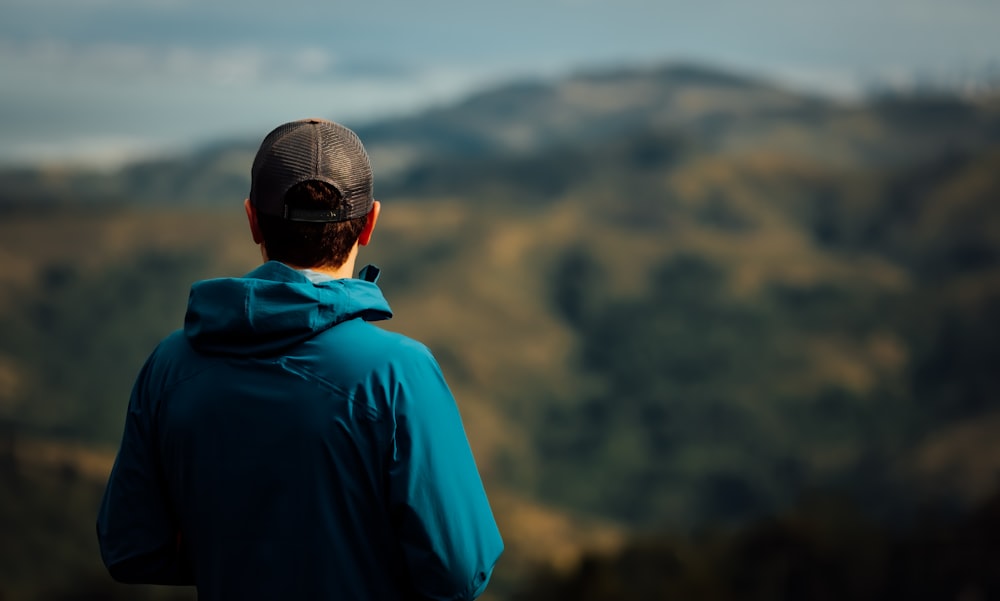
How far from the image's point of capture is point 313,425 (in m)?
2.63

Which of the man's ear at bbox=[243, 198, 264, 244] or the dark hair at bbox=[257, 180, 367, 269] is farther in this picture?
the man's ear at bbox=[243, 198, 264, 244]

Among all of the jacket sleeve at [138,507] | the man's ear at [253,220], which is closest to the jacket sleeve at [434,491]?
the man's ear at [253,220]

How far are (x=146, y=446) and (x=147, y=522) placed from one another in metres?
0.20

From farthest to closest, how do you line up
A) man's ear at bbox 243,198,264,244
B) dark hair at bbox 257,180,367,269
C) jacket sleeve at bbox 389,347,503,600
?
man's ear at bbox 243,198,264,244
dark hair at bbox 257,180,367,269
jacket sleeve at bbox 389,347,503,600

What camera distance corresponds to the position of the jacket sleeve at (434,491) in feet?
8.51

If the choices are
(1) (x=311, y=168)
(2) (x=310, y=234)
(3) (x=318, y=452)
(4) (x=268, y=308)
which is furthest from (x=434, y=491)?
(1) (x=311, y=168)

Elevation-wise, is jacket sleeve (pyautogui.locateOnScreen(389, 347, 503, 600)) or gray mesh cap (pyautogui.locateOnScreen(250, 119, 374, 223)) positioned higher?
gray mesh cap (pyautogui.locateOnScreen(250, 119, 374, 223))

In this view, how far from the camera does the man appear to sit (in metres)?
2.62

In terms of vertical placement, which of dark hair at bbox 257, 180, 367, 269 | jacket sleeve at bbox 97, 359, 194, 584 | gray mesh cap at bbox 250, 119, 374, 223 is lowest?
jacket sleeve at bbox 97, 359, 194, 584

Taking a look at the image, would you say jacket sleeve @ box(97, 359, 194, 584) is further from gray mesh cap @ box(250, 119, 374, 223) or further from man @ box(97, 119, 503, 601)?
gray mesh cap @ box(250, 119, 374, 223)

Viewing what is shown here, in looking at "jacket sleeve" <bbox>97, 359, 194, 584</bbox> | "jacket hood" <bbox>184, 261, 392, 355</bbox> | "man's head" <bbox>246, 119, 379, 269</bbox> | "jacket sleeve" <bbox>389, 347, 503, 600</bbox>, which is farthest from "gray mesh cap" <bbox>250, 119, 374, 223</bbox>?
"jacket sleeve" <bbox>97, 359, 194, 584</bbox>

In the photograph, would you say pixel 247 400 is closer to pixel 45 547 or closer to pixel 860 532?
pixel 860 532

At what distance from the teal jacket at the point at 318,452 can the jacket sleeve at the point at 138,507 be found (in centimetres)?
13

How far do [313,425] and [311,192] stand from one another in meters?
0.57
